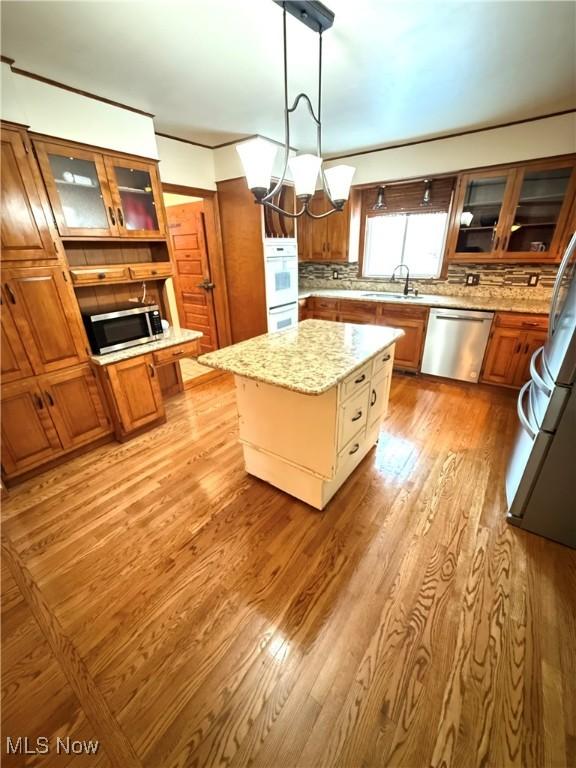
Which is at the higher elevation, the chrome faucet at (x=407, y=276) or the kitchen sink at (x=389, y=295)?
the chrome faucet at (x=407, y=276)

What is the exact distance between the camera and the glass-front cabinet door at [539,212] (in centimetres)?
279

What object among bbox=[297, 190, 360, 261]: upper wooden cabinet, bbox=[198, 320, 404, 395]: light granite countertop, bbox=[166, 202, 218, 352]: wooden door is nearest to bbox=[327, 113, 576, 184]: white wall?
bbox=[297, 190, 360, 261]: upper wooden cabinet

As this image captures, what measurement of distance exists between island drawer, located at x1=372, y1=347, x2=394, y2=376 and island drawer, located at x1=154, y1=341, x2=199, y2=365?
67.2 inches

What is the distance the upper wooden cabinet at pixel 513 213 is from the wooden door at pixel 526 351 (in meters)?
0.80

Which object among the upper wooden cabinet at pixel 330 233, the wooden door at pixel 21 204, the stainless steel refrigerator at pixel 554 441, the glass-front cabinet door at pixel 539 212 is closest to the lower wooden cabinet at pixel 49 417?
the wooden door at pixel 21 204

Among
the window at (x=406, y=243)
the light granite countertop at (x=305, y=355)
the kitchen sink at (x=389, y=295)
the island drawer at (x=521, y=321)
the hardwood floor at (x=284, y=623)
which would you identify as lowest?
the hardwood floor at (x=284, y=623)

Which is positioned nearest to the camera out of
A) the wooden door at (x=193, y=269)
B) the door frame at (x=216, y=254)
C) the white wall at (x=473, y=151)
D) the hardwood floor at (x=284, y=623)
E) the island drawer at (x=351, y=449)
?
the hardwood floor at (x=284, y=623)

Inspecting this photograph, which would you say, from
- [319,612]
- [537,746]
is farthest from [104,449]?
[537,746]

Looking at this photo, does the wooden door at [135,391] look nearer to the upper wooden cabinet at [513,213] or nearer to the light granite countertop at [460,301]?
the light granite countertop at [460,301]

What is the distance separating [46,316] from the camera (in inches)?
80.0

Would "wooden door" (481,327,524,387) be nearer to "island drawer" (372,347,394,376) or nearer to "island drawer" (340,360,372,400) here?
"island drawer" (372,347,394,376)

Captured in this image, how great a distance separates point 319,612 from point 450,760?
1.89 feet

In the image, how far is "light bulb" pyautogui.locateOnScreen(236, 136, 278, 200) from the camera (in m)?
1.38

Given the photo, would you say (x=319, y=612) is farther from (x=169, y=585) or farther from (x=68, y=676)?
(x=68, y=676)
